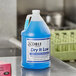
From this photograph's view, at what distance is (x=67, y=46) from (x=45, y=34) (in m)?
3.21

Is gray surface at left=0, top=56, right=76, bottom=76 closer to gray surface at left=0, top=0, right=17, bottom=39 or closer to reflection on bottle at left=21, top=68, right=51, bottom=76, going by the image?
reflection on bottle at left=21, top=68, right=51, bottom=76

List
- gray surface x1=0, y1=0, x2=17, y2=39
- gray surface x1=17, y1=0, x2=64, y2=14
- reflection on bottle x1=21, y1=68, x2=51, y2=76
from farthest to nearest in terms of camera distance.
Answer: gray surface x1=17, y1=0, x2=64, y2=14 → gray surface x1=0, y1=0, x2=17, y2=39 → reflection on bottle x1=21, y1=68, x2=51, y2=76

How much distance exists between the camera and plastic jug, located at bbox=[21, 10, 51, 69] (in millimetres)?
1067

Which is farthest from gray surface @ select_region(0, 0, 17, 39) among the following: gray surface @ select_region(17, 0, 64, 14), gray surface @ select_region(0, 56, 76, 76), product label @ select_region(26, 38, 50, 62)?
gray surface @ select_region(17, 0, 64, 14)

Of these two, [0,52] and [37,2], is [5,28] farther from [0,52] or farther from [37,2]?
[37,2]

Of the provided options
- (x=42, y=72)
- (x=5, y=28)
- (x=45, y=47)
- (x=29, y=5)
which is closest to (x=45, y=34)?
(x=45, y=47)

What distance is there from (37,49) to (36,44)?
0.9 inches

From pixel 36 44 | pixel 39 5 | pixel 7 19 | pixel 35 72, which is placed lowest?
pixel 35 72

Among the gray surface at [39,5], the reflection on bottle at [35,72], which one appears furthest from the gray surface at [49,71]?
the gray surface at [39,5]

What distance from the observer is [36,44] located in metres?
1.07

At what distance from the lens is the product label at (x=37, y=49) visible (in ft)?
3.50

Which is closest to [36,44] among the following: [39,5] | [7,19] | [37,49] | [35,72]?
[37,49]

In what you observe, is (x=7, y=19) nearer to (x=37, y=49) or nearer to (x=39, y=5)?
(x=37, y=49)

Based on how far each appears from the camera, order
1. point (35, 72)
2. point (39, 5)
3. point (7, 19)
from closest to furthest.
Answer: point (35, 72)
point (7, 19)
point (39, 5)
